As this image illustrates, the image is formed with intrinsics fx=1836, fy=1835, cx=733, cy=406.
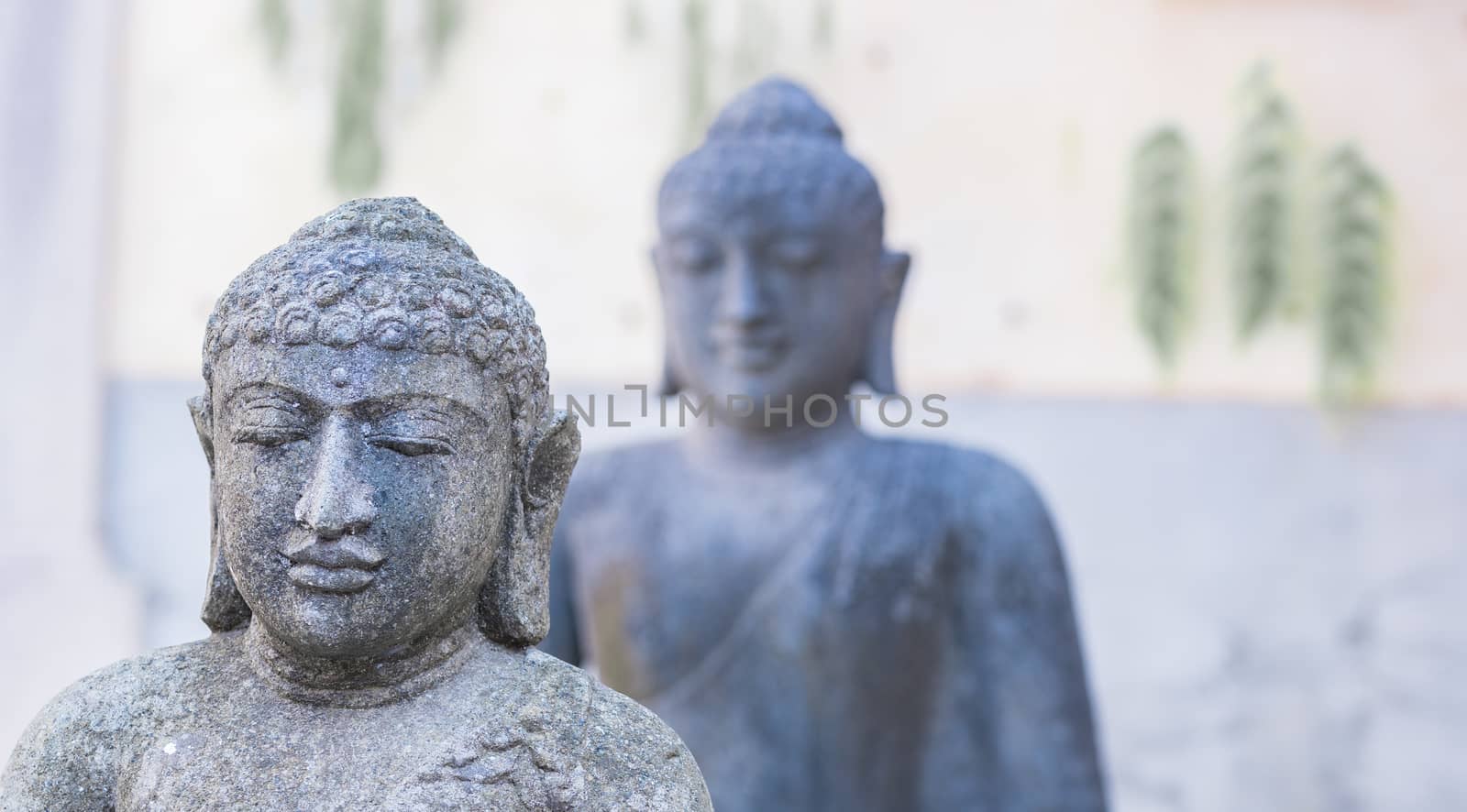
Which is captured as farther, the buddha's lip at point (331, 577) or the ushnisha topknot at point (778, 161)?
the ushnisha topknot at point (778, 161)

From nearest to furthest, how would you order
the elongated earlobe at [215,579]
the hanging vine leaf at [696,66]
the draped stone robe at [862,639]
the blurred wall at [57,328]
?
the elongated earlobe at [215,579], the draped stone robe at [862,639], the blurred wall at [57,328], the hanging vine leaf at [696,66]

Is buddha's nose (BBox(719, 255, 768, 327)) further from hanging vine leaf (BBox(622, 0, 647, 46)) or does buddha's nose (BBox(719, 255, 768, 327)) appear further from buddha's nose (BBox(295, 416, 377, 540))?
hanging vine leaf (BBox(622, 0, 647, 46))

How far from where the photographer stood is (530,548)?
2.14m

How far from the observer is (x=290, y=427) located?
6.32 ft

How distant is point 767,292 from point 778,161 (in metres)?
0.28

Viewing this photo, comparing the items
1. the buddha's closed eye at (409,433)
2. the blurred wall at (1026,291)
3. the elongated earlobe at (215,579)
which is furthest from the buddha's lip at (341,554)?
the blurred wall at (1026,291)

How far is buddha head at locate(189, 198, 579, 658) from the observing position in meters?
1.91

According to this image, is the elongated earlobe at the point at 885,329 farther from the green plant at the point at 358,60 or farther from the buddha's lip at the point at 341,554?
the green plant at the point at 358,60

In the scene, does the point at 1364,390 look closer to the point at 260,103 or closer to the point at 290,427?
the point at 260,103

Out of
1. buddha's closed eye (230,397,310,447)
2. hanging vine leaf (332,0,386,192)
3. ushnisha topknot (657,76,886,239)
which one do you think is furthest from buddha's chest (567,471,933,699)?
hanging vine leaf (332,0,386,192)

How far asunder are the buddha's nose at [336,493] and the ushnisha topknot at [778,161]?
198 cm

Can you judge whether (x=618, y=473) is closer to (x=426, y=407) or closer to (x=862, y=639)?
(x=862, y=639)

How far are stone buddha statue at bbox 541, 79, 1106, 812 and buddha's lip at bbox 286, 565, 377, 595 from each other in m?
1.94

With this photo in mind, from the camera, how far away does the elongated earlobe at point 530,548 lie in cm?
210
